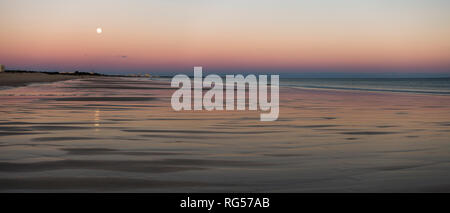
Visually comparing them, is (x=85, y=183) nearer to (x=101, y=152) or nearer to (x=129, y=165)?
(x=129, y=165)

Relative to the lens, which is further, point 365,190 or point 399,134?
point 399,134

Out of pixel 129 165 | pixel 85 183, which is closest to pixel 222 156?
pixel 129 165

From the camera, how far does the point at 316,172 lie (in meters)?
6.75

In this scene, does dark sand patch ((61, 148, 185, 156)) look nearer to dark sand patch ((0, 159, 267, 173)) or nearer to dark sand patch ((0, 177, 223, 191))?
dark sand patch ((0, 159, 267, 173))

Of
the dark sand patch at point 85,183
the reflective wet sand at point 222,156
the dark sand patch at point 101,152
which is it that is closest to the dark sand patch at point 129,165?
the reflective wet sand at point 222,156

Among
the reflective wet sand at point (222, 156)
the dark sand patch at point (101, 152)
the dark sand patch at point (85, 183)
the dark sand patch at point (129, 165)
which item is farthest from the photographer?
the dark sand patch at point (101, 152)

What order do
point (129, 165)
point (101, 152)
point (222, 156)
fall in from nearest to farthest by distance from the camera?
point (129, 165) → point (222, 156) → point (101, 152)

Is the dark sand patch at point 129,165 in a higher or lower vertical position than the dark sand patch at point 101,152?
lower

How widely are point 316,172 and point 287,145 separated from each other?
2650mm

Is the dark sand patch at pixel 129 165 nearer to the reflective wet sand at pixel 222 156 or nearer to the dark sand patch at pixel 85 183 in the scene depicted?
the reflective wet sand at pixel 222 156

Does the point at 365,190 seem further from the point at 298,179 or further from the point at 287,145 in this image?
the point at 287,145
